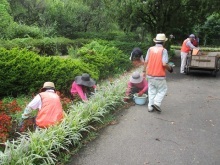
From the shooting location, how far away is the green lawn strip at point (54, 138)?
404 centimetres

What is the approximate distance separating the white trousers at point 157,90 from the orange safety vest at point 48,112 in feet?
9.09

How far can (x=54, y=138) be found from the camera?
4672mm

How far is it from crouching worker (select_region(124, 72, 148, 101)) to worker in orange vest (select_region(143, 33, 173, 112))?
0.72m

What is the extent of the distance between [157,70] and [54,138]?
3300 mm

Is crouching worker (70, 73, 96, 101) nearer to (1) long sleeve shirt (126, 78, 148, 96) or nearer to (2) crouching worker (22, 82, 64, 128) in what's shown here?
(1) long sleeve shirt (126, 78, 148, 96)

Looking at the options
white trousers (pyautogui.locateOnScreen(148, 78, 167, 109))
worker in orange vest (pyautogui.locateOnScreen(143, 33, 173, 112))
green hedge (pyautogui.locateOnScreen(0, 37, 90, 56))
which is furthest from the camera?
green hedge (pyautogui.locateOnScreen(0, 37, 90, 56))

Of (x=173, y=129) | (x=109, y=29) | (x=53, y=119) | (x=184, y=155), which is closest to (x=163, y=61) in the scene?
(x=173, y=129)

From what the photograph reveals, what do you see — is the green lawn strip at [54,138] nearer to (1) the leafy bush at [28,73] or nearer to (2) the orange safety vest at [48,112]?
(2) the orange safety vest at [48,112]

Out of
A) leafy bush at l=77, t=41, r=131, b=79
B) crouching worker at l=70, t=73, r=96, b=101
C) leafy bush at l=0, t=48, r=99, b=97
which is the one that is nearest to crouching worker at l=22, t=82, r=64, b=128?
crouching worker at l=70, t=73, r=96, b=101

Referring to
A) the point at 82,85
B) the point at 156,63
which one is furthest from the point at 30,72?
the point at 156,63

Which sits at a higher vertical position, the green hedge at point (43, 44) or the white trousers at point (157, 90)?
the green hedge at point (43, 44)

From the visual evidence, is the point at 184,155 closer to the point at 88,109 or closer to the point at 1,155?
the point at 88,109

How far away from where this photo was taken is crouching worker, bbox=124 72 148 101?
791cm

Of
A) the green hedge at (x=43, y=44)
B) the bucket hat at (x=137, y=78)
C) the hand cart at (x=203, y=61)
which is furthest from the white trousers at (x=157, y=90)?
the green hedge at (x=43, y=44)
